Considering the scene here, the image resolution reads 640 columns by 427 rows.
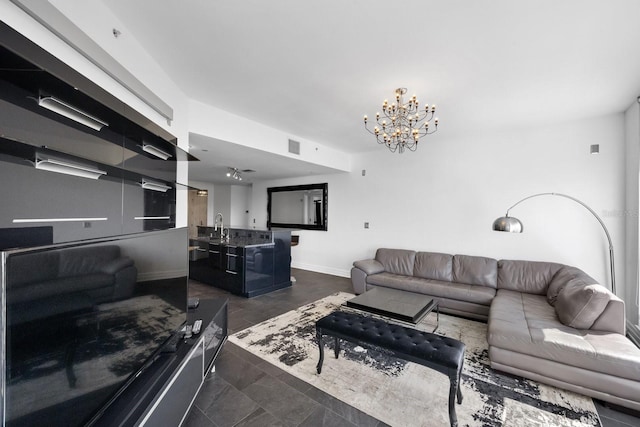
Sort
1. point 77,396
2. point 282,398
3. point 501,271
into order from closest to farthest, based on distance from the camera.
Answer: point 77,396 → point 282,398 → point 501,271

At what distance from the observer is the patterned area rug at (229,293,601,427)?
184 cm

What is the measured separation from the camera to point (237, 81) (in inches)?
105

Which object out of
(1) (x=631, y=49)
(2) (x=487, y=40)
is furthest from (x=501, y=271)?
(2) (x=487, y=40)

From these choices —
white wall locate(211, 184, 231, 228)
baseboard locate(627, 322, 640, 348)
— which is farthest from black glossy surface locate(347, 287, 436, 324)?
white wall locate(211, 184, 231, 228)

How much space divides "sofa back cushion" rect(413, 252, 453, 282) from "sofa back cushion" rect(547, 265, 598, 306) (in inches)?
48.5

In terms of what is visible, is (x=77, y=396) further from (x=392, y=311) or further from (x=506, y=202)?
(x=506, y=202)

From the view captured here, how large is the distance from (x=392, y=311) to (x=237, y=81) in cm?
287

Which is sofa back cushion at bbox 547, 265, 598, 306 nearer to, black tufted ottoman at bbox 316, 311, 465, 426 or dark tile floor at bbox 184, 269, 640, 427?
dark tile floor at bbox 184, 269, 640, 427

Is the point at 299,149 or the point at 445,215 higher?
the point at 299,149

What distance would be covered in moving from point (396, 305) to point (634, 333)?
93.9 inches

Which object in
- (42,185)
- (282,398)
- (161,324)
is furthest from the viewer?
(282,398)

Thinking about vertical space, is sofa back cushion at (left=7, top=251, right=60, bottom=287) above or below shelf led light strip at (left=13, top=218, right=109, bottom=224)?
below

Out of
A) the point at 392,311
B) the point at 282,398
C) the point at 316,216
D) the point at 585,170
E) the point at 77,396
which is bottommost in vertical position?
the point at 282,398

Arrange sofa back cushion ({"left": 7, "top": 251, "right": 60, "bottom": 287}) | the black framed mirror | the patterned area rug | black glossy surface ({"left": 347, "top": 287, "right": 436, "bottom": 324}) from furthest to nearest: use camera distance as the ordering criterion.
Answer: the black framed mirror
black glossy surface ({"left": 347, "top": 287, "right": 436, "bottom": 324})
the patterned area rug
sofa back cushion ({"left": 7, "top": 251, "right": 60, "bottom": 287})
